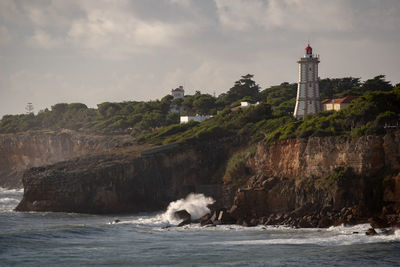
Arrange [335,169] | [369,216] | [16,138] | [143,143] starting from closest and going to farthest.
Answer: [369,216] < [335,169] < [143,143] < [16,138]

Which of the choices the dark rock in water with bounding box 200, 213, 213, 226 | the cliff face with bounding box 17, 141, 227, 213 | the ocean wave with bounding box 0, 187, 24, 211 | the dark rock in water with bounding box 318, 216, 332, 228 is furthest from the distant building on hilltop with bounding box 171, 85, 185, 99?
the dark rock in water with bounding box 318, 216, 332, 228

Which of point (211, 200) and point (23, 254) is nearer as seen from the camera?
point (23, 254)

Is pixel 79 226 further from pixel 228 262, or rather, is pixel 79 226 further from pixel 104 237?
pixel 228 262

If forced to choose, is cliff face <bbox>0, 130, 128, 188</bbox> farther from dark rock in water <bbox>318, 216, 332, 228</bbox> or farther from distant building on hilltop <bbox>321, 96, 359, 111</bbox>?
dark rock in water <bbox>318, 216, 332, 228</bbox>

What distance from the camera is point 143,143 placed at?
70.2 m

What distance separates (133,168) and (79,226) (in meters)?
13.6

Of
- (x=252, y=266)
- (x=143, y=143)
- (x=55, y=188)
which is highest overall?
(x=143, y=143)

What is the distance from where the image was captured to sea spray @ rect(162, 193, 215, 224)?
176 feet

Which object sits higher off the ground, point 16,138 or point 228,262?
point 16,138

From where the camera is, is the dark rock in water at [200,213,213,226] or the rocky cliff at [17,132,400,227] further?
the dark rock in water at [200,213,213,226]

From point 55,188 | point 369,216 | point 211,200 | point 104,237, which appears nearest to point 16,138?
point 55,188

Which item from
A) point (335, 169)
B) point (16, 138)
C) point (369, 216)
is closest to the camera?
point (369, 216)

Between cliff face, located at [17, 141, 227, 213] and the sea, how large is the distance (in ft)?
20.1

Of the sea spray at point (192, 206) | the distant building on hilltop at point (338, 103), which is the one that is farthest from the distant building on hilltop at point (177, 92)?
the sea spray at point (192, 206)
